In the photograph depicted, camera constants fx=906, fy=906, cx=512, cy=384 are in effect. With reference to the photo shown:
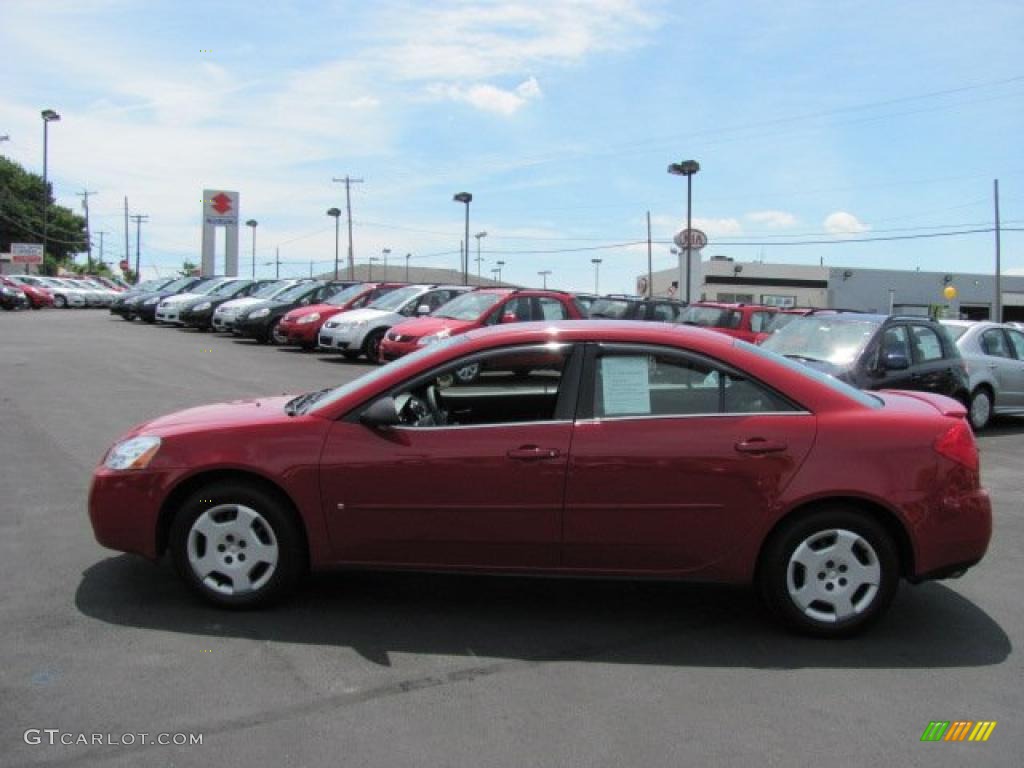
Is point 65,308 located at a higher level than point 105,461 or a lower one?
higher

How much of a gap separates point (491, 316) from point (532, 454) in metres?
11.4

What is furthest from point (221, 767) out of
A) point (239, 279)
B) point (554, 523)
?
point (239, 279)

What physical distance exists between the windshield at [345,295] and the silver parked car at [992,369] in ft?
43.5

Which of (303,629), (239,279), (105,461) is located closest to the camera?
(303,629)

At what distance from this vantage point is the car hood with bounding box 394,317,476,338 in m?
15.4

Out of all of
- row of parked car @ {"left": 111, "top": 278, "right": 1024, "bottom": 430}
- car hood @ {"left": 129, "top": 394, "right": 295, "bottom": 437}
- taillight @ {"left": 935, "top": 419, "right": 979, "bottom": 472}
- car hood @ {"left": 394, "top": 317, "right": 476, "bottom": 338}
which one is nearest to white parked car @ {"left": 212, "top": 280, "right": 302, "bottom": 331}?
row of parked car @ {"left": 111, "top": 278, "right": 1024, "bottom": 430}

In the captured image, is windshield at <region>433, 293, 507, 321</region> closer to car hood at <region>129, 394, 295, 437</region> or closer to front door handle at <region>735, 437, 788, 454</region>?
car hood at <region>129, 394, 295, 437</region>

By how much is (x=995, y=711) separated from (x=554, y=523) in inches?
78.9

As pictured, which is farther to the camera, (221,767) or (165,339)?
(165,339)

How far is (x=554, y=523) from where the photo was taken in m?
4.37

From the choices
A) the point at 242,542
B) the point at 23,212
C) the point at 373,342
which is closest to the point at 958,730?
the point at 242,542

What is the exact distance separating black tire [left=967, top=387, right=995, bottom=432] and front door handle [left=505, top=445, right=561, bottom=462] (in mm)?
9494

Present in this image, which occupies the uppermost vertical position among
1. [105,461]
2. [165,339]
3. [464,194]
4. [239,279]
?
[464,194]

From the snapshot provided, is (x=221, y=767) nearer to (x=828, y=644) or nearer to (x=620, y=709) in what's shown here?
(x=620, y=709)
